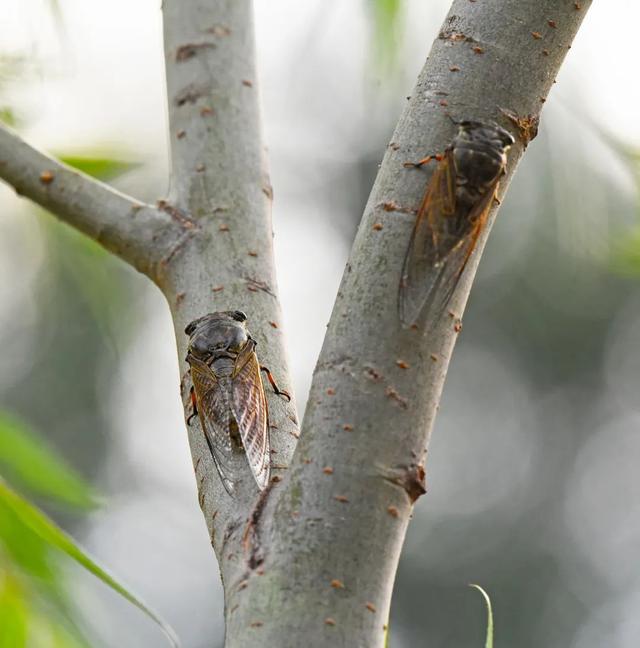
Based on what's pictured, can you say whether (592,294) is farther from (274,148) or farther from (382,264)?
(382,264)

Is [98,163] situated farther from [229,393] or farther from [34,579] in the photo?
[34,579]

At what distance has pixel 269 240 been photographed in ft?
3.75

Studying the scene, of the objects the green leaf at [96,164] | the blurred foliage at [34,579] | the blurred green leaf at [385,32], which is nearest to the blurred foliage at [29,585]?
the blurred foliage at [34,579]

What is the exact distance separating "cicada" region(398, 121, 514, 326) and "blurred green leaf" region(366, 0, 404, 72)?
44 centimetres

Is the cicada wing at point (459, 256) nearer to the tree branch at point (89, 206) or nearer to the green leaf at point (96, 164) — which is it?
the tree branch at point (89, 206)

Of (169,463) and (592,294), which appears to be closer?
(592,294)

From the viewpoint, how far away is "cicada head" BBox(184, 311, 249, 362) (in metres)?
1.01

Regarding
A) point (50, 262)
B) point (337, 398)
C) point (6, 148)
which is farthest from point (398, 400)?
point (50, 262)

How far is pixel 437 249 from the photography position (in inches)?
33.4

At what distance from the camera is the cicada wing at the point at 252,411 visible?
2.91 feet

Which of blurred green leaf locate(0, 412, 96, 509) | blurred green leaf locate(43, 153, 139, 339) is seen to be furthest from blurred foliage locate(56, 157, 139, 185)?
blurred green leaf locate(0, 412, 96, 509)

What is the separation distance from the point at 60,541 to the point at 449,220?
0.45 metres

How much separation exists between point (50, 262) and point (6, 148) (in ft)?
1.47

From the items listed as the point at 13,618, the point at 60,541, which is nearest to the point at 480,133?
the point at 60,541
